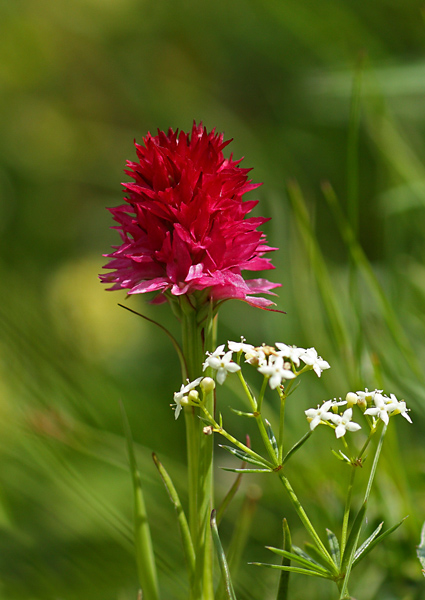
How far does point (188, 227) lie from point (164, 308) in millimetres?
718

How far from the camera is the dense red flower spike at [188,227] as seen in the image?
30cm

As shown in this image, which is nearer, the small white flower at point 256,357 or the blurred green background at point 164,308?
the small white flower at point 256,357

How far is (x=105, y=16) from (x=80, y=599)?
118cm

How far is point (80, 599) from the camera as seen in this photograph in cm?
42

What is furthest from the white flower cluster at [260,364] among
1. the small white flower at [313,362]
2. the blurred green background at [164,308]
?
the blurred green background at [164,308]

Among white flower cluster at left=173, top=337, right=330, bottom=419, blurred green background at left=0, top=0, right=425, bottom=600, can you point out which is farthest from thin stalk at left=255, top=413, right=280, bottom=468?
blurred green background at left=0, top=0, right=425, bottom=600

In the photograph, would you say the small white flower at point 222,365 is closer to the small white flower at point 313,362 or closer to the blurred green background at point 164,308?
the small white flower at point 313,362

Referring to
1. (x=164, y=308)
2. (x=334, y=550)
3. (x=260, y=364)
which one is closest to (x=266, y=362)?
(x=260, y=364)

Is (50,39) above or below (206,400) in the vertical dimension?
above

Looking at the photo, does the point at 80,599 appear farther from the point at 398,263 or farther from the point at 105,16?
the point at 105,16

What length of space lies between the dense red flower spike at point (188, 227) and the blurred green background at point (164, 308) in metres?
0.14

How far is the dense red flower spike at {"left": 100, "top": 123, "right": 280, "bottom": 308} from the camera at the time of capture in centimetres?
30

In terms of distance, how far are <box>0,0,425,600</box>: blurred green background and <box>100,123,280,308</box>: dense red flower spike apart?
5.4 inches

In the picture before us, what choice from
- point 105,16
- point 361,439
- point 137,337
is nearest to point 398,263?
point 361,439
